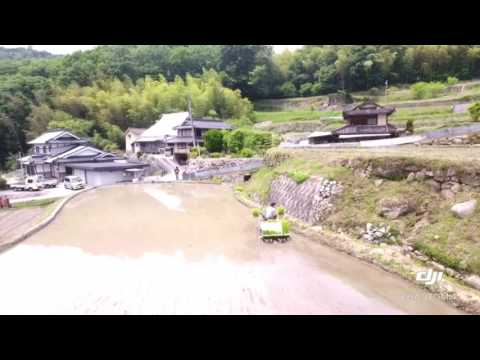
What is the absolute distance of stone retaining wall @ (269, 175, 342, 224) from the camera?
27.4 feet

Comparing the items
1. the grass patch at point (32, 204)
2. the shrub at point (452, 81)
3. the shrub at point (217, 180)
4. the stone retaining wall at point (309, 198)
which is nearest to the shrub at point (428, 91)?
the shrub at point (452, 81)

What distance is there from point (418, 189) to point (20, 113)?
984 inches

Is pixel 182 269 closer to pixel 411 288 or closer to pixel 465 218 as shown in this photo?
pixel 411 288

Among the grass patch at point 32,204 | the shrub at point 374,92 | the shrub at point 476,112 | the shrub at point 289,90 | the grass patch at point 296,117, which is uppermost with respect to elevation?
the shrub at point 289,90

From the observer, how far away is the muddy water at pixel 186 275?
468 cm

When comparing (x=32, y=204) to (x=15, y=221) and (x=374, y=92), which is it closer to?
(x=15, y=221)

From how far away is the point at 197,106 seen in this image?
2716 centimetres

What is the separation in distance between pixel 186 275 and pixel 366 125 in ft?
46.9

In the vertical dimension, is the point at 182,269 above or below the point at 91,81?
below

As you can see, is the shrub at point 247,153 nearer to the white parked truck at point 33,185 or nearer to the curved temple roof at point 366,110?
the curved temple roof at point 366,110

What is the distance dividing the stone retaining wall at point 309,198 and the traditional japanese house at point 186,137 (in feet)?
38.2

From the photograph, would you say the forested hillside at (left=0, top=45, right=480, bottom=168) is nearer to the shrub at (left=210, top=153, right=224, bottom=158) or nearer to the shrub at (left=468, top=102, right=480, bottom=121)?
the shrub at (left=210, top=153, right=224, bottom=158)

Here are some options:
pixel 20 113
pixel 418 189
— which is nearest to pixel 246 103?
pixel 20 113

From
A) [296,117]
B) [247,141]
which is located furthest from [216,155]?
[296,117]
